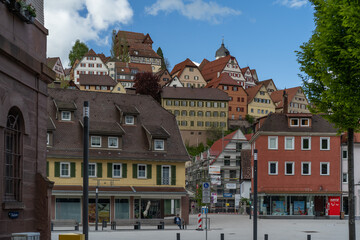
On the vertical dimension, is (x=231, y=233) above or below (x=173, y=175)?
below

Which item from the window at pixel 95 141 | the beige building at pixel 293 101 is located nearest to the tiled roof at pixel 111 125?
the window at pixel 95 141

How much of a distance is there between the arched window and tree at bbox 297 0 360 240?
1073 cm

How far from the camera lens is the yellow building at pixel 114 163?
52.1 m

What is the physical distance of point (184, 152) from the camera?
56.2 metres

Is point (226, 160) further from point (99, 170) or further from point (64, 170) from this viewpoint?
point (64, 170)

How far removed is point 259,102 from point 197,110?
2511cm

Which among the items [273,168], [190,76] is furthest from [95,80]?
[273,168]

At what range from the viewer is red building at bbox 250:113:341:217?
66.4m

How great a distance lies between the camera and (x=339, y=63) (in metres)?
23.5

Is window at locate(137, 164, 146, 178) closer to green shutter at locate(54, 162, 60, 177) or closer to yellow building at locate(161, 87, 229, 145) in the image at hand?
green shutter at locate(54, 162, 60, 177)

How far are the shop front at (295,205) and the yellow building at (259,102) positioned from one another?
96661 millimetres

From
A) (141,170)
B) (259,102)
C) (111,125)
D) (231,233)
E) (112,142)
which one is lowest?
(231,233)

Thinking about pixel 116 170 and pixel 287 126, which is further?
pixel 287 126

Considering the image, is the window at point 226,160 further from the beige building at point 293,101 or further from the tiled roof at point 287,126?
the beige building at point 293,101
